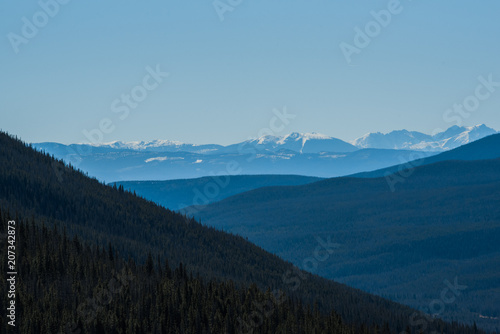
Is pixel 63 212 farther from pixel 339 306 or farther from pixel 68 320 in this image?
pixel 68 320

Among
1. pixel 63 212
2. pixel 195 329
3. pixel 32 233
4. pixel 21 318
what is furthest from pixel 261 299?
pixel 63 212

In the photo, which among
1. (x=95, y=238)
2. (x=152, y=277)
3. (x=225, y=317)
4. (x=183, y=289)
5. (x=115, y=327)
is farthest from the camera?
(x=95, y=238)

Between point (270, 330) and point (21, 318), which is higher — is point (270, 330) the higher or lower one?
the lower one

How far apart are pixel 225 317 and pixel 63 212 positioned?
12665 cm

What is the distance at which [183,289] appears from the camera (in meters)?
89.9

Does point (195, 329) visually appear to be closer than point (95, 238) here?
Yes

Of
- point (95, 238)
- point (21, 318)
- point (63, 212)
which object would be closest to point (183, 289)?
point (21, 318)

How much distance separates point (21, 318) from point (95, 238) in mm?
104006

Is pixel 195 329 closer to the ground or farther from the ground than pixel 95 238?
closer to the ground

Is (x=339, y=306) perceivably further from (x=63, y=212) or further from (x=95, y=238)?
(x=63, y=212)

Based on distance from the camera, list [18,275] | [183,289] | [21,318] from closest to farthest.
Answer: [21,318], [18,275], [183,289]

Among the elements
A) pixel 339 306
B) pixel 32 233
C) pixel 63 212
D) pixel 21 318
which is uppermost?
pixel 63 212

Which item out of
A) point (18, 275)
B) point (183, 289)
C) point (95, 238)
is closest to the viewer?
point (18, 275)

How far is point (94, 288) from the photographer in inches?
3086
